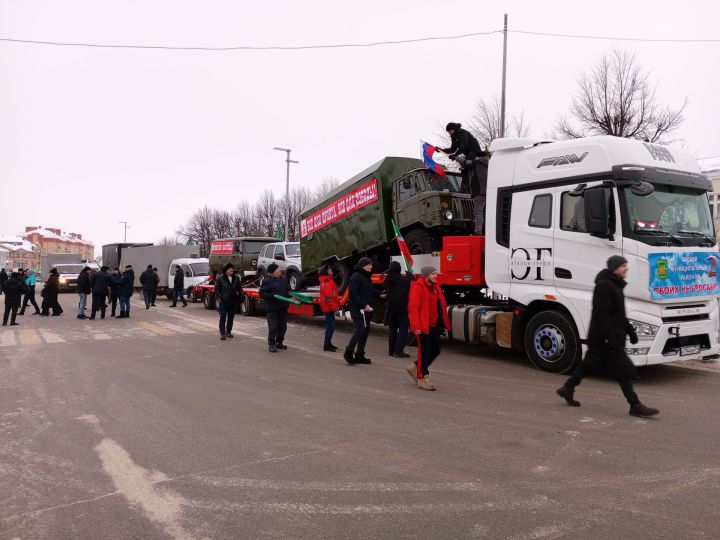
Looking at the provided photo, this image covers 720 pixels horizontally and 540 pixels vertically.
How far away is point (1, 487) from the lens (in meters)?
3.96

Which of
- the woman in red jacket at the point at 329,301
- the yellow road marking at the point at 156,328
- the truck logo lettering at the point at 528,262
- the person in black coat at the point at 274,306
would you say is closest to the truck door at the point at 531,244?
the truck logo lettering at the point at 528,262

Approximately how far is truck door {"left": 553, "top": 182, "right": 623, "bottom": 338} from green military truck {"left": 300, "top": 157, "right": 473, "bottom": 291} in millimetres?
2643

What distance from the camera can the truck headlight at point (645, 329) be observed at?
7047 mm

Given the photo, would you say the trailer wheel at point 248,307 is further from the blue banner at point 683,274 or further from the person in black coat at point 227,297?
the blue banner at point 683,274

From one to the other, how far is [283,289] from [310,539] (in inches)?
311

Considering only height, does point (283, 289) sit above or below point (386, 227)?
below

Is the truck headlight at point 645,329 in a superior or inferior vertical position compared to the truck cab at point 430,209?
inferior

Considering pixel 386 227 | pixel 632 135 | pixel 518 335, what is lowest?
pixel 518 335

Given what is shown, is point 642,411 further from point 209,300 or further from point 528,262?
point 209,300

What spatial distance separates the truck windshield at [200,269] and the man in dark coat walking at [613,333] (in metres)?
22.3

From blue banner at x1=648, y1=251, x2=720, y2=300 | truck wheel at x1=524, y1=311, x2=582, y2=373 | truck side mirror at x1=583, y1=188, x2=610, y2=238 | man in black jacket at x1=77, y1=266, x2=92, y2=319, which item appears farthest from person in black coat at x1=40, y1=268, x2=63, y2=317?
blue banner at x1=648, y1=251, x2=720, y2=300

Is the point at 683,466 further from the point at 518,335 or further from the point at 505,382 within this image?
the point at 518,335

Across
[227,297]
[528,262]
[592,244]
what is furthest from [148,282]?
[592,244]

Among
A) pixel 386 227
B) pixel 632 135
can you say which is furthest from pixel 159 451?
pixel 632 135
